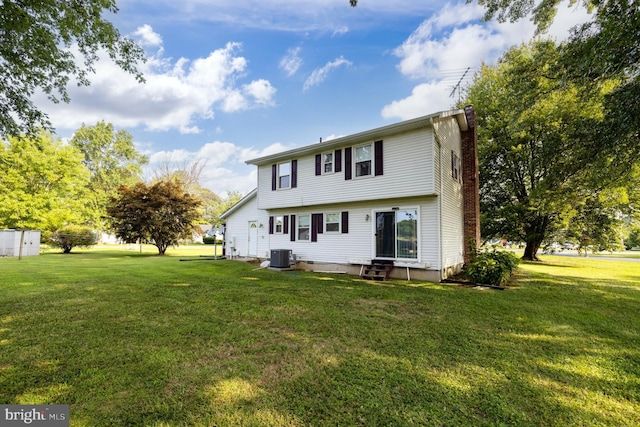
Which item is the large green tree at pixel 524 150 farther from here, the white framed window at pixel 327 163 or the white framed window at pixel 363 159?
the white framed window at pixel 327 163

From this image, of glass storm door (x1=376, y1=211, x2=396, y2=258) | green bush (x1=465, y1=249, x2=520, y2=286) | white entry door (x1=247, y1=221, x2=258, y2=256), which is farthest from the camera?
A: white entry door (x1=247, y1=221, x2=258, y2=256)

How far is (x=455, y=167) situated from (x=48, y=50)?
12.8 m

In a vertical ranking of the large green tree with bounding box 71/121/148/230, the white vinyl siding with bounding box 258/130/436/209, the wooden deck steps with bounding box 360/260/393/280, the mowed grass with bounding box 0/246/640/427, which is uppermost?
the large green tree with bounding box 71/121/148/230

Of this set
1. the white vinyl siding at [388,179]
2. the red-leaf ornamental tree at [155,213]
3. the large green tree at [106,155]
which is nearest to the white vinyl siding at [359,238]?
the white vinyl siding at [388,179]

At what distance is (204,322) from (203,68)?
1512 cm

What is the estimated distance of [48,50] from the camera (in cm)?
579

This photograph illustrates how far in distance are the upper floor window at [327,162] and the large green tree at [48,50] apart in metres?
6.88

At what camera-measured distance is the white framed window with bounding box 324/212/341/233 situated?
38.9 feet

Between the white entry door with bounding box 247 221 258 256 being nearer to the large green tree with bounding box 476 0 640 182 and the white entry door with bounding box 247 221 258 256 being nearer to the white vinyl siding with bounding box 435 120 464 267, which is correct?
the white vinyl siding with bounding box 435 120 464 267

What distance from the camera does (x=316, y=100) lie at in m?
16.8

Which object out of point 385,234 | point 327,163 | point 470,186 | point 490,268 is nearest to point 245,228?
point 327,163

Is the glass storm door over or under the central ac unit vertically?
over

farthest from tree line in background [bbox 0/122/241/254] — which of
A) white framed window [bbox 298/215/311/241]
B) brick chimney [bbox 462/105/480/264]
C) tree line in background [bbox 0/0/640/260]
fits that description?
brick chimney [bbox 462/105/480/264]

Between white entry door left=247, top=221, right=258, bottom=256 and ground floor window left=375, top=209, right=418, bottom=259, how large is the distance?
725 cm
